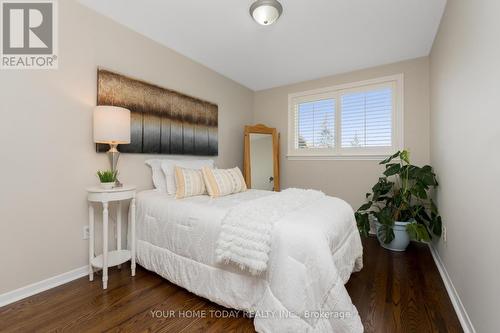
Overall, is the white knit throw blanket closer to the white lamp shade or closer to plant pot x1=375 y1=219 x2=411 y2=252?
the white lamp shade

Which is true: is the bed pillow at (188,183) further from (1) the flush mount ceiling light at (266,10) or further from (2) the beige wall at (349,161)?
(2) the beige wall at (349,161)

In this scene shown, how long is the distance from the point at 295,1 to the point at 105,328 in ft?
8.95

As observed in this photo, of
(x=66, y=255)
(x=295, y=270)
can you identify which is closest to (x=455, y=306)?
(x=295, y=270)

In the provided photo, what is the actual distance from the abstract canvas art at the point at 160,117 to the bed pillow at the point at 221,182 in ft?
2.16

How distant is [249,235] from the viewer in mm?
1446

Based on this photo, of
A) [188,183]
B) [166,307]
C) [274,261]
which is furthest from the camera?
[188,183]

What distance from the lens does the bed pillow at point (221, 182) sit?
2324 mm

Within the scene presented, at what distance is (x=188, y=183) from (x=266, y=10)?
1677 millimetres

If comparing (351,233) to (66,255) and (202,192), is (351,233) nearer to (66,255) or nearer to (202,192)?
→ (202,192)

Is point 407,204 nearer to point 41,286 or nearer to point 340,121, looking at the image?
point 340,121

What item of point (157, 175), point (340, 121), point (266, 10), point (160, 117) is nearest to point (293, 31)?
point (266, 10)

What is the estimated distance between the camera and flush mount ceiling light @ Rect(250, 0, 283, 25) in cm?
187

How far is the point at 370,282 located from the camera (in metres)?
1.94

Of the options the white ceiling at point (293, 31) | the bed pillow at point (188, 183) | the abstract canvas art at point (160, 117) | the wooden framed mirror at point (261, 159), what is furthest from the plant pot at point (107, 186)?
the wooden framed mirror at point (261, 159)
